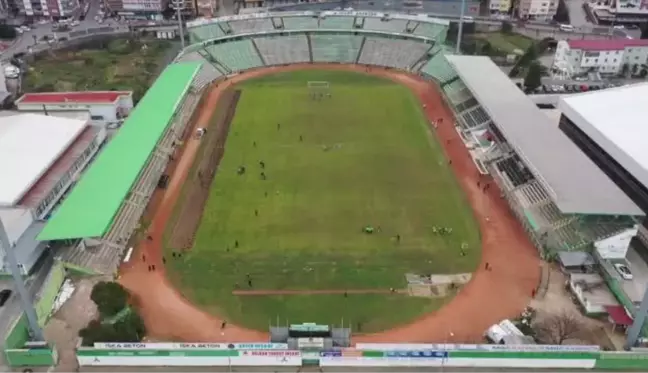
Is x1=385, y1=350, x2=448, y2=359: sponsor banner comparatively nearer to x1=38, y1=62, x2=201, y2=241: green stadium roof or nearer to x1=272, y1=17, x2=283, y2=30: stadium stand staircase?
x1=38, y1=62, x2=201, y2=241: green stadium roof

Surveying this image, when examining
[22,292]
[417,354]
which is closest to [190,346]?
[22,292]

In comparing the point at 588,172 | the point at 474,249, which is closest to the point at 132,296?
the point at 474,249

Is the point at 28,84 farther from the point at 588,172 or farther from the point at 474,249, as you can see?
the point at 588,172

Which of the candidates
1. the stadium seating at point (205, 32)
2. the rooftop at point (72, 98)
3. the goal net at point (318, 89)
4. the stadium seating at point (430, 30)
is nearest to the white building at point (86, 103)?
the rooftop at point (72, 98)

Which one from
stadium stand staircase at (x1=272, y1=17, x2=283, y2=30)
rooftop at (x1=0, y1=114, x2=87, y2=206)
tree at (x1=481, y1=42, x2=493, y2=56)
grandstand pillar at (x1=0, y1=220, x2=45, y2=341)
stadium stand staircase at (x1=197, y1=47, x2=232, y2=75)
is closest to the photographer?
grandstand pillar at (x1=0, y1=220, x2=45, y2=341)

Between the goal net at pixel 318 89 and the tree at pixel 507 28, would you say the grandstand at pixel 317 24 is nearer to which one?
the goal net at pixel 318 89

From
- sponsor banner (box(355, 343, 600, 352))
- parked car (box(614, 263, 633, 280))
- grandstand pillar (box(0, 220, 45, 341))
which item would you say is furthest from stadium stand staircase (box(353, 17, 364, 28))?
grandstand pillar (box(0, 220, 45, 341))

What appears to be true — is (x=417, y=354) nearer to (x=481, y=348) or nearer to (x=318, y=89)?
(x=481, y=348)
